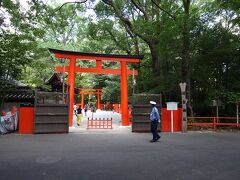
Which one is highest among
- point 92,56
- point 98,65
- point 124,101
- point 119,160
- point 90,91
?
point 92,56

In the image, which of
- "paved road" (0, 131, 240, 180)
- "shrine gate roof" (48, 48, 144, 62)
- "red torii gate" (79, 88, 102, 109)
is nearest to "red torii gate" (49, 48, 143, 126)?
"shrine gate roof" (48, 48, 144, 62)

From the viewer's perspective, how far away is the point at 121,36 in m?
27.0

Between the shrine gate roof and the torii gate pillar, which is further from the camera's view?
the torii gate pillar

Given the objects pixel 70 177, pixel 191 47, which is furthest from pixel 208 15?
pixel 70 177

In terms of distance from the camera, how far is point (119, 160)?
763 cm

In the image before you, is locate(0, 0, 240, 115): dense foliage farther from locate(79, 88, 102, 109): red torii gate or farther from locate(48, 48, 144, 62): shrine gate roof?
locate(79, 88, 102, 109): red torii gate

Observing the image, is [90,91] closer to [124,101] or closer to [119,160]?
[124,101]

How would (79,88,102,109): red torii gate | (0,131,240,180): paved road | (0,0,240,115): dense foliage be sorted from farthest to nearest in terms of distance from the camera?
(79,88,102,109): red torii gate < (0,0,240,115): dense foliage < (0,131,240,180): paved road

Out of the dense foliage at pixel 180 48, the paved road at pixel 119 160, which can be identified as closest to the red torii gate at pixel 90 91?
the dense foliage at pixel 180 48

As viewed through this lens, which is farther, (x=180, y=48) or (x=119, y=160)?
(x=180, y=48)

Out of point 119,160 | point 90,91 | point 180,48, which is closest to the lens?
point 119,160

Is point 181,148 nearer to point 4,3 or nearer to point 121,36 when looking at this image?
point 4,3

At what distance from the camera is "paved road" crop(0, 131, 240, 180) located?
6.08 meters

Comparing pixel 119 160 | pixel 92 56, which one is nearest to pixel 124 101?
pixel 92 56
